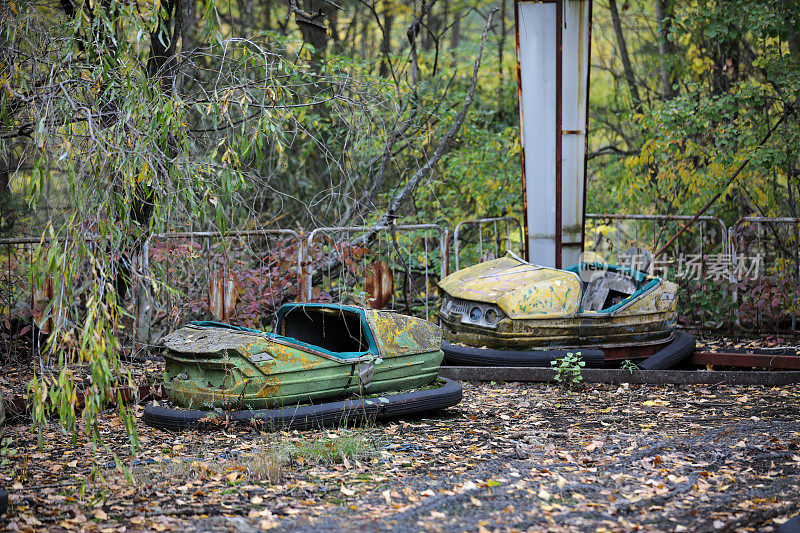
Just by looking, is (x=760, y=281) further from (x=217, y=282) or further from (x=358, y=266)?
(x=217, y=282)

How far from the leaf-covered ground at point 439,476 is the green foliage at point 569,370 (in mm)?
798

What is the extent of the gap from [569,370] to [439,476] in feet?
8.35

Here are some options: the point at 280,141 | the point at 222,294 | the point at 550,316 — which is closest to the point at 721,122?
the point at 550,316

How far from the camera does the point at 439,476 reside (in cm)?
375

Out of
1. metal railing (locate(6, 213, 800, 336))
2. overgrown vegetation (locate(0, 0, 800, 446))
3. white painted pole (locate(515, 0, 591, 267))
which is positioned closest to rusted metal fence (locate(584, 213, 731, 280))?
metal railing (locate(6, 213, 800, 336))

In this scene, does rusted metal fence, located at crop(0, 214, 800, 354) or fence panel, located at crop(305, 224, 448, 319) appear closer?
rusted metal fence, located at crop(0, 214, 800, 354)

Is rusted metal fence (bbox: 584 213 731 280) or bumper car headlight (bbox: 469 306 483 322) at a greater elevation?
rusted metal fence (bbox: 584 213 731 280)

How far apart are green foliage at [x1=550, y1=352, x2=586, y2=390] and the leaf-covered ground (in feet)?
2.62

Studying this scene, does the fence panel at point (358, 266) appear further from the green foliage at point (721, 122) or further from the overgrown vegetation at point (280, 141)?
the green foliage at point (721, 122)

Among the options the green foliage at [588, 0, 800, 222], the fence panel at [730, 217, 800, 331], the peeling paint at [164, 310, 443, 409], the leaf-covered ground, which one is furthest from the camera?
the green foliage at [588, 0, 800, 222]

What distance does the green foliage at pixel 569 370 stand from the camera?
19.7 ft

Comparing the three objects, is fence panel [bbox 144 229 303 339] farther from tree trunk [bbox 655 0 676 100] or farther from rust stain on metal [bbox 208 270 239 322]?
tree trunk [bbox 655 0 676 100]

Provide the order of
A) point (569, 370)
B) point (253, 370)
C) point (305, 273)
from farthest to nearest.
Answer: point (305, 273) → point (569, 370) → point (253, 370)

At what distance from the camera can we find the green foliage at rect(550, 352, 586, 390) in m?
6.01
